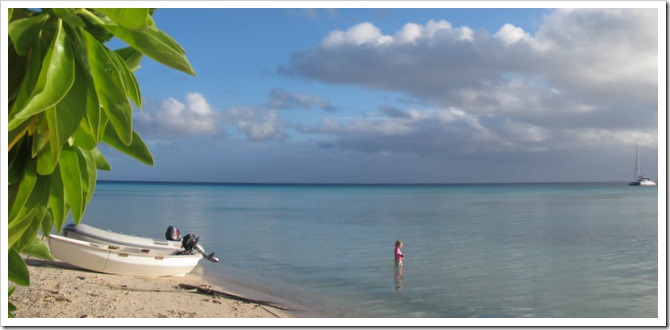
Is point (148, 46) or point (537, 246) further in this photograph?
point (537, 246)

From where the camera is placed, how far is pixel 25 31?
2.99 feet

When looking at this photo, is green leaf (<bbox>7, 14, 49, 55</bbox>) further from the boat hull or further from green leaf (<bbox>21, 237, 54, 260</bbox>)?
the boat hull

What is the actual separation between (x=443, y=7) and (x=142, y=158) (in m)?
1.51

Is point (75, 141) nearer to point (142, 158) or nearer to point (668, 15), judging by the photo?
point (142, 158)

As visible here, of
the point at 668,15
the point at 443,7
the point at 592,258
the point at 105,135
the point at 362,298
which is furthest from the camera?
the point at 592,258

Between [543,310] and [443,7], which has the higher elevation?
[443,7]

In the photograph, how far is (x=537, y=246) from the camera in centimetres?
1767

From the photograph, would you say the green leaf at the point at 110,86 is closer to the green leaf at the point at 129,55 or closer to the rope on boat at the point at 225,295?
the green leaf at the point at 129,55

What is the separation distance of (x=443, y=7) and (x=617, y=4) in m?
0.85

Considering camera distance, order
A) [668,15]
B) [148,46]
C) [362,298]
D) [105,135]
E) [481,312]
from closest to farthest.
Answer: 1. [148,46]
2. [105,135]
3. [668,15]
4. [481,312]
5. [362,298]

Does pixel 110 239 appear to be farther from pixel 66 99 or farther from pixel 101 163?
pixel 66 99

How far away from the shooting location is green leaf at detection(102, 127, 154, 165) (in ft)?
3.56

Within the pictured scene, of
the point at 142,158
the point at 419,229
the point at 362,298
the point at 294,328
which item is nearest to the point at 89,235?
the point at 362,298

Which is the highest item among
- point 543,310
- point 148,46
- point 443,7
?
point 443,7
